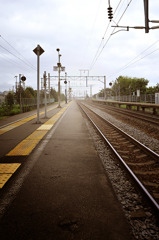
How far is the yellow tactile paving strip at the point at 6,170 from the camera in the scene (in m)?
3.75

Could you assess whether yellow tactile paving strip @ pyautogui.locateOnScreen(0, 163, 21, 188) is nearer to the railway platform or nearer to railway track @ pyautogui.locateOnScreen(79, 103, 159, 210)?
the railway platform

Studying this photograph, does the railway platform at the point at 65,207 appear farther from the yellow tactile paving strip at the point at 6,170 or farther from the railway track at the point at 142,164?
the railway track at the point at 142,164

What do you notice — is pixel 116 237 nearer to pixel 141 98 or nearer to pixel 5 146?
pixel 5 146

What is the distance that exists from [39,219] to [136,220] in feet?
4.22

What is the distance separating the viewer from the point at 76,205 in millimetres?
2871

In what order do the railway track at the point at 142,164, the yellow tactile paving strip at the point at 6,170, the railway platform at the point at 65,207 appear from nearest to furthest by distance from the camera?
the railway platform at the point at 65,207 < the railway track at the point at 142,164 < the yellow tactile paving strip at the point at 6,170

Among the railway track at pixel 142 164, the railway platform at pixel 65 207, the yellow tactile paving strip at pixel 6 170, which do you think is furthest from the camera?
the yellow tactile paving strip at pixel 6 170

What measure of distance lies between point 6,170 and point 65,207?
2064 millimetres

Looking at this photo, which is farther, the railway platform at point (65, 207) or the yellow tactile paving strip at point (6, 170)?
the yellow tactile paving strip at point (6, 170)

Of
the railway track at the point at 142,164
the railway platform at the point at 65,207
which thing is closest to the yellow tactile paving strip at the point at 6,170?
the railway platform at the point at 65,207

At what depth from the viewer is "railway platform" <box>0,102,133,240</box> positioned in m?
2.28

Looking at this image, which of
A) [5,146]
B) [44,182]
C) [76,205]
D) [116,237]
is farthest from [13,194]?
[5,146]

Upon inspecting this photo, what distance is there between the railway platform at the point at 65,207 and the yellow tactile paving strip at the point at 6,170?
1.13 feet

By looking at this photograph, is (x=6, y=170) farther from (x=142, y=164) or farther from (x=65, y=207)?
(x=142, y=164)
